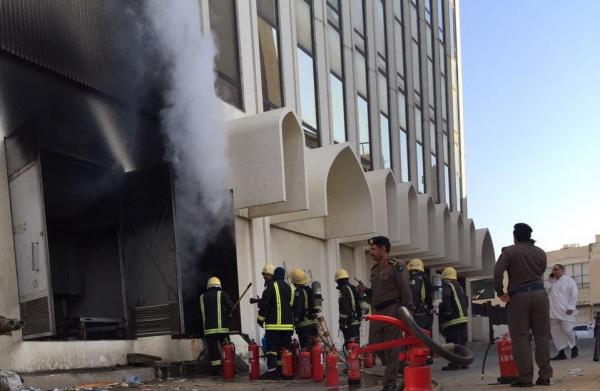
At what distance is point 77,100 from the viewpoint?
32.3 ft

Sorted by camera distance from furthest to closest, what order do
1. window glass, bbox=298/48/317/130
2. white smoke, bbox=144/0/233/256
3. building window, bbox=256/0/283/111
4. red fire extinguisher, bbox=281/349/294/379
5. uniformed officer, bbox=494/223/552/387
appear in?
window glass, bbox=298/48/317/130
building window, bbox=256/0/283/111
white smoke, bbox=144/0/233/256
red fire extinguisher, bbox=281/349/294/379
uniformed officer, bbox=494/223/552/387

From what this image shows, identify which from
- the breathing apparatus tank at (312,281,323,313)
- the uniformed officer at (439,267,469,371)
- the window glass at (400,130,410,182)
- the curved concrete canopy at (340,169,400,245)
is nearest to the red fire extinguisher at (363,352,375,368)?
the uniformed officer at (439,267,469,371)

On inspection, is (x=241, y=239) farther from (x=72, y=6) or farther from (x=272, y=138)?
(x=72, y=6)

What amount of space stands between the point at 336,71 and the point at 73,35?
400 inches

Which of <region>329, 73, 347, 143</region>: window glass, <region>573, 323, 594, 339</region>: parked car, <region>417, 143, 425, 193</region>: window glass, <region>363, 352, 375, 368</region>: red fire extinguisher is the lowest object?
<region>573, 323, 594, 339</region>: parked car

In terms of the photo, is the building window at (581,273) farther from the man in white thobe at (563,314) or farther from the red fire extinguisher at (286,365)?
the red fire extinguisher at (286,365)

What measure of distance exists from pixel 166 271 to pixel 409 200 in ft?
32.4

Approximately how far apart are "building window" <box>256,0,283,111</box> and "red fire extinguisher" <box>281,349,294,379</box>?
6068 millimetres

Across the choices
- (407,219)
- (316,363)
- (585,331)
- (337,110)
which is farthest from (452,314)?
(585,331)

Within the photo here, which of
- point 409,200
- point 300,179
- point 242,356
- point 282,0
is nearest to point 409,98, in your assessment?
point 409,200

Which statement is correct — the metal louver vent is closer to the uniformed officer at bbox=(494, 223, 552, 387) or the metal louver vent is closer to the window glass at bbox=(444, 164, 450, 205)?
the uniformed officer at bbox=(494, 223, 552, 387)

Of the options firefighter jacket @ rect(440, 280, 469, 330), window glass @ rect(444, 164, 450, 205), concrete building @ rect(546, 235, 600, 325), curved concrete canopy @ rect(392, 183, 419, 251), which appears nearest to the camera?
firefighter jacket @ rect(440, 280, 469, 330)

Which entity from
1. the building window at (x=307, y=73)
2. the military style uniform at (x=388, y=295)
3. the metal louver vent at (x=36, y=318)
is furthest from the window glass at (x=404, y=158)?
the metal louver vent at (x=36, y=318)

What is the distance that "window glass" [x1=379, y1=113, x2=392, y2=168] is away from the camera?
70.6ft
